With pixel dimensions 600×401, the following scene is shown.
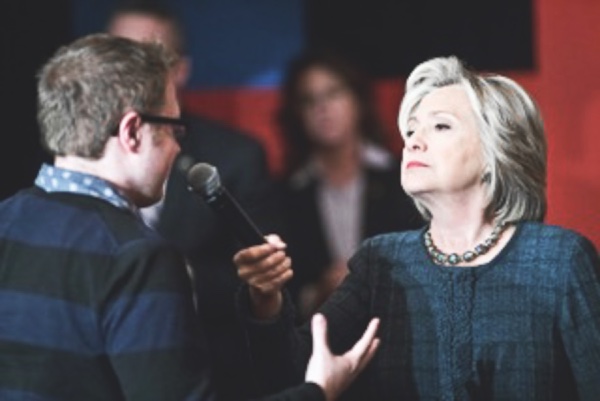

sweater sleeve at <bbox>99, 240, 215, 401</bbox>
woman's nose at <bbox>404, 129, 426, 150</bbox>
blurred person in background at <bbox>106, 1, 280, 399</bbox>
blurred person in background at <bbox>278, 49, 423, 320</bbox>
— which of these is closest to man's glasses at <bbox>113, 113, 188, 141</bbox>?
sweater sleeve at <bbox>99, 240, 215, 401</bbox>

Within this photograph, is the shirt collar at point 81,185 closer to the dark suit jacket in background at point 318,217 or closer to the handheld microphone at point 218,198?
the handheld microphone at point 218,198

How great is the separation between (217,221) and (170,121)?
3.97ft

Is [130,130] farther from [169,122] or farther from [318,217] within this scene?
[318,217]

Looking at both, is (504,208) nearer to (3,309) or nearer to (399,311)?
(399,311)

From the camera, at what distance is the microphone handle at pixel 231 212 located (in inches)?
88.2

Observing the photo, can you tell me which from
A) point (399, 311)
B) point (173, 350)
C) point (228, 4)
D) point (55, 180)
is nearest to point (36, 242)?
point (55, 180)

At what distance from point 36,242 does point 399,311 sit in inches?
29.4

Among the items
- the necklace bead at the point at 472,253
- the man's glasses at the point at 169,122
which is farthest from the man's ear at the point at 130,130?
the necklace bead at the point at 472,253

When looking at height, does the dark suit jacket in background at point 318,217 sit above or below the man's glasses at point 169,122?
below

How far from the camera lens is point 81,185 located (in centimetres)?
215

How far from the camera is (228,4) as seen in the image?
184 inches

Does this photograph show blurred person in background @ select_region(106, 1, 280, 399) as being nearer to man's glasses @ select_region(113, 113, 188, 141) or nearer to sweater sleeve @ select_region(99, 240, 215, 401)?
man's glasses @ select_region(113, 113, 188, 141)

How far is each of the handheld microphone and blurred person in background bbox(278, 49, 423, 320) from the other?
4.90 ft

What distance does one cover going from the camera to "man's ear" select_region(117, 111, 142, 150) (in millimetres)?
2221
